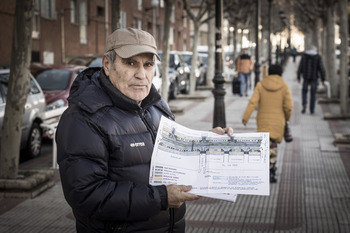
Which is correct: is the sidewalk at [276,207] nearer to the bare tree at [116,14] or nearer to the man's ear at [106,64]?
the man's ear at [106,64]

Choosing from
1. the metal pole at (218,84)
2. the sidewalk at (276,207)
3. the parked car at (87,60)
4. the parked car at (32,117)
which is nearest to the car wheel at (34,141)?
the parked car at (32,117)

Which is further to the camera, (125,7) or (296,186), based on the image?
(125,7)

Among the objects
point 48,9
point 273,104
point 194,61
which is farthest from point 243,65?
point 273,104

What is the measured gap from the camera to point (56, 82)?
13516 mm

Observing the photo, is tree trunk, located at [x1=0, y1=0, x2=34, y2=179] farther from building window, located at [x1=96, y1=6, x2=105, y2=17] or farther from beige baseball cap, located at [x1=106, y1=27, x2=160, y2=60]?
building window, located at [x1=96, y1=6, x2=105, y2=17]

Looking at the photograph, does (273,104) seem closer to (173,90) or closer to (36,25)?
(173,90)

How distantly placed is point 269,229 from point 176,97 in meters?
17.0

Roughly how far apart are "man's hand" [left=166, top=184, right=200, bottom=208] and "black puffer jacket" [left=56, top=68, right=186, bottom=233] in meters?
0.03

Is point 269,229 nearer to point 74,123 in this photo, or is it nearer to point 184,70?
point 74,123

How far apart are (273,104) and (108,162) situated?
603 cm

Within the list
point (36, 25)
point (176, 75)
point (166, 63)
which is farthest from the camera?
point (36, 25)

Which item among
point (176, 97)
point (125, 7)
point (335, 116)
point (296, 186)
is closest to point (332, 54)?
point (335, 116)

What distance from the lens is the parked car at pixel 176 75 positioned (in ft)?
75.2

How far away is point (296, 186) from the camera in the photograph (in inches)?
331
